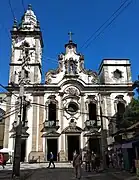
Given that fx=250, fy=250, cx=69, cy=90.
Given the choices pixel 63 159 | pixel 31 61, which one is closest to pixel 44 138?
pixel 63 159

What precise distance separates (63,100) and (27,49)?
340 inches

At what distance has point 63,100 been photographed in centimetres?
3122

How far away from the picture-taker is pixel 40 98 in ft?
102

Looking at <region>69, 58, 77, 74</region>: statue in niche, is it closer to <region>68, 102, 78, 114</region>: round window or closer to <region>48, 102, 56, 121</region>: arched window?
<region>68, 102, 78, 114</region>: round window

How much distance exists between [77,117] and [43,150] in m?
5.65

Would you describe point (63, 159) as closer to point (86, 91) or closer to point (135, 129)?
point (86, 91)

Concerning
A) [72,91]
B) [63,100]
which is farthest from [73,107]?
[72,91]

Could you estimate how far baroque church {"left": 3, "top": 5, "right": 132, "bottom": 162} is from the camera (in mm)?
29359

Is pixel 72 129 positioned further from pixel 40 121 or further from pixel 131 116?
pixel 131 116

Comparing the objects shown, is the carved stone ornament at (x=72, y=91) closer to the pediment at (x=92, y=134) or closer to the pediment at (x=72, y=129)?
the pediment at (x=72, y=129)

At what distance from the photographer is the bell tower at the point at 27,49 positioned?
32.2 m

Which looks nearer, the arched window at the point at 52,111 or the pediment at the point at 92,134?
the pediment at the point at 92,134

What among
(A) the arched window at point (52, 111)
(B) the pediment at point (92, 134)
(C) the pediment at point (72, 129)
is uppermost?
(A) the arched window at point (52, 111)

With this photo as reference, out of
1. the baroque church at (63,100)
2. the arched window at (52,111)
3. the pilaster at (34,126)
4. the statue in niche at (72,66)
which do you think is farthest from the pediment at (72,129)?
the statue in niche at (72,66)
